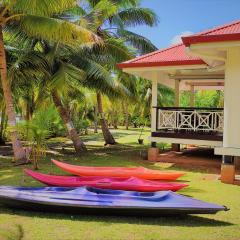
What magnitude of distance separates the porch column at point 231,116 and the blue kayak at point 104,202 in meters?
3.70

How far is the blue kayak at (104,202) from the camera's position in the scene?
6.71 m

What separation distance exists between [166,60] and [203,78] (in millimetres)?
3182

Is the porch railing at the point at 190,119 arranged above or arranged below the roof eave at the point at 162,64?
below

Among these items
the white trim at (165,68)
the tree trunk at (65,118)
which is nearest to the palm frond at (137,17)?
the tree trunk at (65,118)

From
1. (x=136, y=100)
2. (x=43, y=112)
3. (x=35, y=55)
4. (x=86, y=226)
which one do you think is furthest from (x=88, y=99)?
(x=86, y=226)

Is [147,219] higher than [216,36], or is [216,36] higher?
[216,36]

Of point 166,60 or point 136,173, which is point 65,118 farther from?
point 136,173

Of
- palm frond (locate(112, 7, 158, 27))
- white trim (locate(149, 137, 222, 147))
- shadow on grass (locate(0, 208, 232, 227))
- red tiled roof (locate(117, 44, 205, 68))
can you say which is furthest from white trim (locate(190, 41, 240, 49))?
palm frond (locate(112, 7, 158, 27))

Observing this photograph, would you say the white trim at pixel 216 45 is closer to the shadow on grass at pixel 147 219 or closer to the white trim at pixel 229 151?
the white trim at pixel 229 151

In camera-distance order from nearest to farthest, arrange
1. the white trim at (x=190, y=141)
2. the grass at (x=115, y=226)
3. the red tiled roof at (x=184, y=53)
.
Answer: the grass at (x=115, y=226) < the red tiled roof at (x=184, y=53) < the white trim at (x=190, y=141)

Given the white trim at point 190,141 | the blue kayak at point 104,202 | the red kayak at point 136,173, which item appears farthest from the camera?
the white trim at point 190,141

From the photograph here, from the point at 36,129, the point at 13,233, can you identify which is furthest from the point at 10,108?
the point at 13,233

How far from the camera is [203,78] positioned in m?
16.2

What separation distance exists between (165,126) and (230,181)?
4.37 metres
